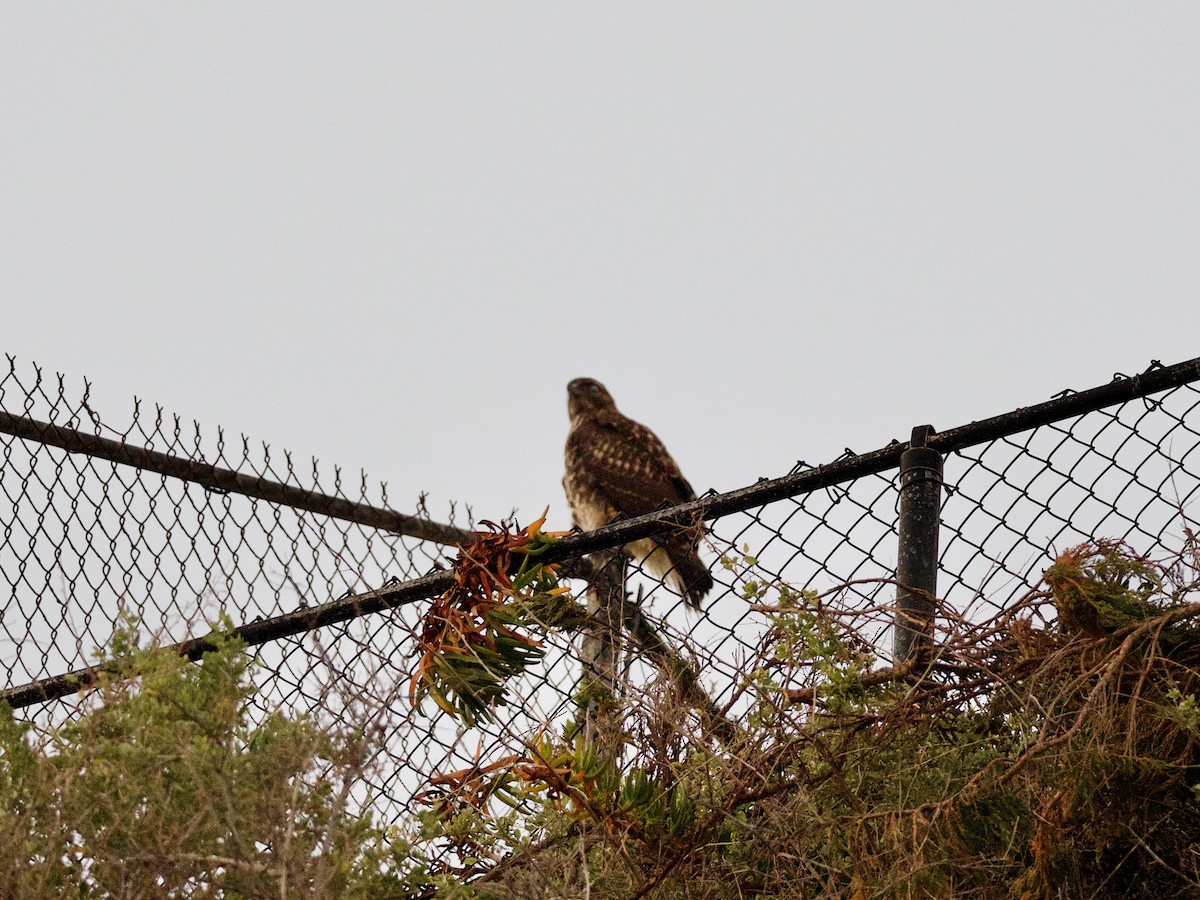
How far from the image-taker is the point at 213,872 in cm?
154

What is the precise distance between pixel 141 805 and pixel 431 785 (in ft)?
2.32

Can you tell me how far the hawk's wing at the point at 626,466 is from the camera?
23.9 ft

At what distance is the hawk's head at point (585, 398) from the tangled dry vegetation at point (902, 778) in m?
6.86

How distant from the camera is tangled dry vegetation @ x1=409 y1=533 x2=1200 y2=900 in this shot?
69.4 inches

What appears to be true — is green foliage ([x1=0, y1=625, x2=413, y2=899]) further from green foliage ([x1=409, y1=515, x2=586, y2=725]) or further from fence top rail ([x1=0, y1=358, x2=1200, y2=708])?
green foliage ([x1=409, y1=515, x2=586, y2=725])

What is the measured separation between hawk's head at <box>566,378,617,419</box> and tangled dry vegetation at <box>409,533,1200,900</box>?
6.86 meters

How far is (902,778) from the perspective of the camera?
1.92 meters

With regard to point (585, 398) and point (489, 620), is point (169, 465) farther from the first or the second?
point (585, 398)

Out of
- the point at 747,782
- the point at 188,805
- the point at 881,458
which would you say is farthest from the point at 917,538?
the point at 188,805

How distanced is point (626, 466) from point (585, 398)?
166cm

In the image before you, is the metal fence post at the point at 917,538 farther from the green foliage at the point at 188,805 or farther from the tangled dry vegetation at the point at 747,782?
the green foliage at the point at 188,805

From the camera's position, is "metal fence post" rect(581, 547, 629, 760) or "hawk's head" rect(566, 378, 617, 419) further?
"hawk's head" rect(566, 378, 617, 419)

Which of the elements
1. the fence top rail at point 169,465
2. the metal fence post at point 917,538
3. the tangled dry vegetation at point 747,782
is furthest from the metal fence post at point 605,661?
the fence top rail at point 169,465

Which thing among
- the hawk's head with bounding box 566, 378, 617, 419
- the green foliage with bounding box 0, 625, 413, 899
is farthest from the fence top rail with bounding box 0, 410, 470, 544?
the hawk's head with bounding box 566, 378, 617, 419
